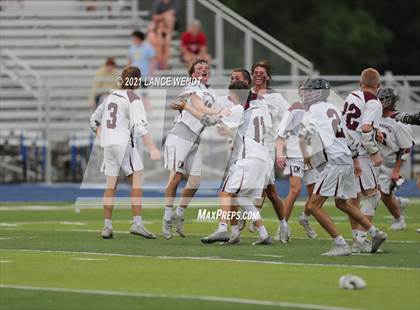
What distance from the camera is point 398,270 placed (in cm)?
1448

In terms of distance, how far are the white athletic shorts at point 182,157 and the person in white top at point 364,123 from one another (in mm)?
2548

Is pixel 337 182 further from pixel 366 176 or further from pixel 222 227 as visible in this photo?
pixel 222 227

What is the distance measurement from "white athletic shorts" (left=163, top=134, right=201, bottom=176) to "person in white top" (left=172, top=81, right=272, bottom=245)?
52.2 inches

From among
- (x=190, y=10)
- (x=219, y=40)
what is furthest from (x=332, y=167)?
(x=190, y=10)

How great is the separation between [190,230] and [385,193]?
2586 millimetres

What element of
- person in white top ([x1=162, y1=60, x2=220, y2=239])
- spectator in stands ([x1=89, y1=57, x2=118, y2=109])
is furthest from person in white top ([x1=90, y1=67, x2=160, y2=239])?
spectator in stands ([x1=89, y1=57, x2=118, y2=109])

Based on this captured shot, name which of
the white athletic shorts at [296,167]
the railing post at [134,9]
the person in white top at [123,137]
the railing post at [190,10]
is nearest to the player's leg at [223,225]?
the person in white top at [123,137]

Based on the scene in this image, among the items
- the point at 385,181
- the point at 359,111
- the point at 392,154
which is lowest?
the point at 385,181

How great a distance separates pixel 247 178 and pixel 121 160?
6.73 ft

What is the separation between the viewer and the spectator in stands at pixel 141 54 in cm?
3083

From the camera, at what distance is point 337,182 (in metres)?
15.9

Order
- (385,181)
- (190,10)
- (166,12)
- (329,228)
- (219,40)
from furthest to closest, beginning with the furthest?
(190,10), (166,12), (219,40), (385,181), (329,228)

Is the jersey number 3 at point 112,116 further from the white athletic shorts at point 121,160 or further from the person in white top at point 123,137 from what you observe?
the white athletic shorts at point 121,160

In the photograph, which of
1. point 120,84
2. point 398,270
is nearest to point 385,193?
point 120,84
